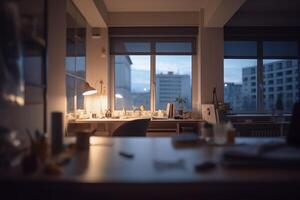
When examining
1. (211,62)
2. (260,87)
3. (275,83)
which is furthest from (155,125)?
(275,83)

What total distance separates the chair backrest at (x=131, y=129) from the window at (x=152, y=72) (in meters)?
2.18

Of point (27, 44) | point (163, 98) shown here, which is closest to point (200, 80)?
point (163, 98)

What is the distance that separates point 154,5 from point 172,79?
153 centimetres

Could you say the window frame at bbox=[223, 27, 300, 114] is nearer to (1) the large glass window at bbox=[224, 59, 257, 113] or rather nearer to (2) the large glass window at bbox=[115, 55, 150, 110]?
(1) the large glass window at bbox=[224, 59, 257, 113]

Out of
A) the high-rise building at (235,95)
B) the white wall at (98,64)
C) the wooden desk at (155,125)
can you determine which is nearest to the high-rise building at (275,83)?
the high-rise building at (235,95)

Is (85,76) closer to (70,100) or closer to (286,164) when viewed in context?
(70,100)

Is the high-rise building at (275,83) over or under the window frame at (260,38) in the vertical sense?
under

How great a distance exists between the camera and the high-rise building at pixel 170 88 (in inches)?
227

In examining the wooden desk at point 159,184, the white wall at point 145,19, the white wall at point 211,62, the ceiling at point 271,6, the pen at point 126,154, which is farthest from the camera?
the white wall at point 145,19

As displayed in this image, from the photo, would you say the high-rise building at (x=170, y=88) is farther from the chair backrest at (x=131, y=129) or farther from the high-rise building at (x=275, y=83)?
the chair backrest at (x=131, y=129)

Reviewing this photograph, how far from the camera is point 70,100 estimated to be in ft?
13.6

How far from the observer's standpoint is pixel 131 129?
11.3 ft

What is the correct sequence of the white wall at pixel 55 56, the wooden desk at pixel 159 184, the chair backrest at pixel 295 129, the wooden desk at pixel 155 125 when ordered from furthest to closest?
the wooden desk at pixel 155 125
the white wall at pixel 55 56
the chair backrest at pixel 295 129
the wooden desk at pixel 159 184

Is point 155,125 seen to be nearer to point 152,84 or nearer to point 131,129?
point 152,84
